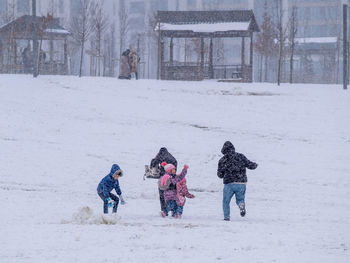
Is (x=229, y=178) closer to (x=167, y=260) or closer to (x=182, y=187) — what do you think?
(x=182, y=187)

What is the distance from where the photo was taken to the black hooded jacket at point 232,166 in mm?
12383

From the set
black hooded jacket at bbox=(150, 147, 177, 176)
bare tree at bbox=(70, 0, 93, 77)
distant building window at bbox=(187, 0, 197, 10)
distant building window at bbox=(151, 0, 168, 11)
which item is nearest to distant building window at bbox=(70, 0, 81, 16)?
distant building window at bbox=(151, 0, 168, 11)

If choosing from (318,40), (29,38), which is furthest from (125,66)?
(318,40)

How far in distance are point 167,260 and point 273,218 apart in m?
5.03

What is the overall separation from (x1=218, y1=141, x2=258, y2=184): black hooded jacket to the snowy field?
807 mm

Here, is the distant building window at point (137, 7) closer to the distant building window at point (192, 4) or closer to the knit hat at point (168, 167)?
the distant building window at point (192, 4)

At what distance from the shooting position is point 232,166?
12.4 m

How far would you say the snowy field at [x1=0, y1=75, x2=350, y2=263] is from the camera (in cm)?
957

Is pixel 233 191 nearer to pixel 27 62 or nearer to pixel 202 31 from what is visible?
pixel 202 31

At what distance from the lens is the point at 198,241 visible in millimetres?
9867

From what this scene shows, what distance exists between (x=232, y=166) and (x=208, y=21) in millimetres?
32724

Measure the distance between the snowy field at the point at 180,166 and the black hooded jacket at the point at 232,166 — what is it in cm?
81

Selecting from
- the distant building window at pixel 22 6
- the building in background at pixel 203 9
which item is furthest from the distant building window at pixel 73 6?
the distant building window at pixel 22 6

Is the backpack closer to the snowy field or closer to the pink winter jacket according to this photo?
the pink winter jacket
